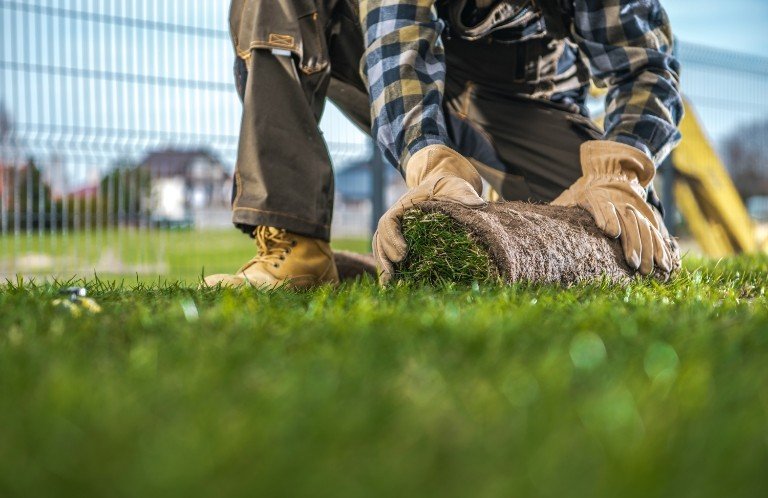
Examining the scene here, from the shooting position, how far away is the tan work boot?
235 centimetres

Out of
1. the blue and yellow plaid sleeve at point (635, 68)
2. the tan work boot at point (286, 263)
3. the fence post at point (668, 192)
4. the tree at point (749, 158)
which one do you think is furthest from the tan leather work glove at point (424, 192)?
the tree at point (749, 158)

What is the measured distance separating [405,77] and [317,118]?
21.2 inches

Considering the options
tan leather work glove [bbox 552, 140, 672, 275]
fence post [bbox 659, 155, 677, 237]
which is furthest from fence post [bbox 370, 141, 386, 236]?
tan leather work glove [bbox 552, 140, 672, 275]

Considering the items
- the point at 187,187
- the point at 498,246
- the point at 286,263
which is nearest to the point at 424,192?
the point at 498,246

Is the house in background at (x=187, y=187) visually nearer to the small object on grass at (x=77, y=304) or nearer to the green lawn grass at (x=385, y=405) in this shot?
the small object on grass at (x=77, y=304)

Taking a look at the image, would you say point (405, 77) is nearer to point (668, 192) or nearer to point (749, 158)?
point (668, 192)

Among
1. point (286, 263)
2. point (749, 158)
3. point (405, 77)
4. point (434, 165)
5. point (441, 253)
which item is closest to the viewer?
point (441, 253)

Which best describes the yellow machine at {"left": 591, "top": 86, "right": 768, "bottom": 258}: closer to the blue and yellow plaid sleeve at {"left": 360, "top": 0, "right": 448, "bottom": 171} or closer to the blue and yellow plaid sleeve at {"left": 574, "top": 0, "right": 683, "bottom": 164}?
the blue and yellow plaid sleeve at {"left": 574, "top": 0, "right": 683, "bottom": 164}

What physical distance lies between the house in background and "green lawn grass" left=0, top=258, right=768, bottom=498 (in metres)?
4.42

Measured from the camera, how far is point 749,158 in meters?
8.59

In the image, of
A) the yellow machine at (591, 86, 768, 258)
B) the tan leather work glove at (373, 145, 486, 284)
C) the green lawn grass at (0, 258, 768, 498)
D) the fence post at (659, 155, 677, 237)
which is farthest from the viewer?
the yellow machine at (591, 86, 768, 258)

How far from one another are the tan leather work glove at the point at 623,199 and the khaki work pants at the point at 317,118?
57 centimetres

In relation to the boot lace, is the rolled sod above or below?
above

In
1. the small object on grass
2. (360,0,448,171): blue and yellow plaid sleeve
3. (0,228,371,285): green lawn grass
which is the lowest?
(0,228,371,285): green lawn grass
